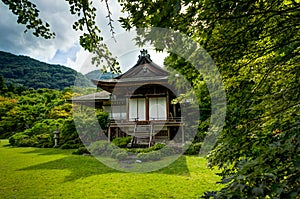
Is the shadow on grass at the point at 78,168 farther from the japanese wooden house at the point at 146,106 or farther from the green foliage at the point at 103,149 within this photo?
the japanese wooden house at the point at 146,106

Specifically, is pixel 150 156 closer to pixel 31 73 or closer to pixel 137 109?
pixel 137 109

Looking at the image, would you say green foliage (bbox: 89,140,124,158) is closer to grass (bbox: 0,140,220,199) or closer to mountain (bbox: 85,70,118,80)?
grass (bbox: 0,140,220,199)

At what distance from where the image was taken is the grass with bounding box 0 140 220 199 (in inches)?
153

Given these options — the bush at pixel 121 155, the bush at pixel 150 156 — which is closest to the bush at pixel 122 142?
the bush at pixel 121 155

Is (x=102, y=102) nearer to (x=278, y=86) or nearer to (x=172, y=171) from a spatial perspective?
(x=172, y=171)

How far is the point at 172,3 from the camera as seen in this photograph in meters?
1.24

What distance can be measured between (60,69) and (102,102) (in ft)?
93.1

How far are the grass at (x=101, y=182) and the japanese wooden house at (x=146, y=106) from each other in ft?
13.8

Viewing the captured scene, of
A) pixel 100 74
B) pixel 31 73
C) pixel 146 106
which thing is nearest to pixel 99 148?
pixel 146 106

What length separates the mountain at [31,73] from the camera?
1261 inches

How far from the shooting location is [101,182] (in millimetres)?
4645

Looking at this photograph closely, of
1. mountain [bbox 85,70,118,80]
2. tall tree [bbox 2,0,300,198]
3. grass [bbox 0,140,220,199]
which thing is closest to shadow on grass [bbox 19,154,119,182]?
grass [bbox 0,140,220,199]

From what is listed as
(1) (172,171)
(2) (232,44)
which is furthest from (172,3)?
(1) (172,171)

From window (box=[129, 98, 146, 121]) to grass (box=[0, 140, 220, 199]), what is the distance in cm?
542
